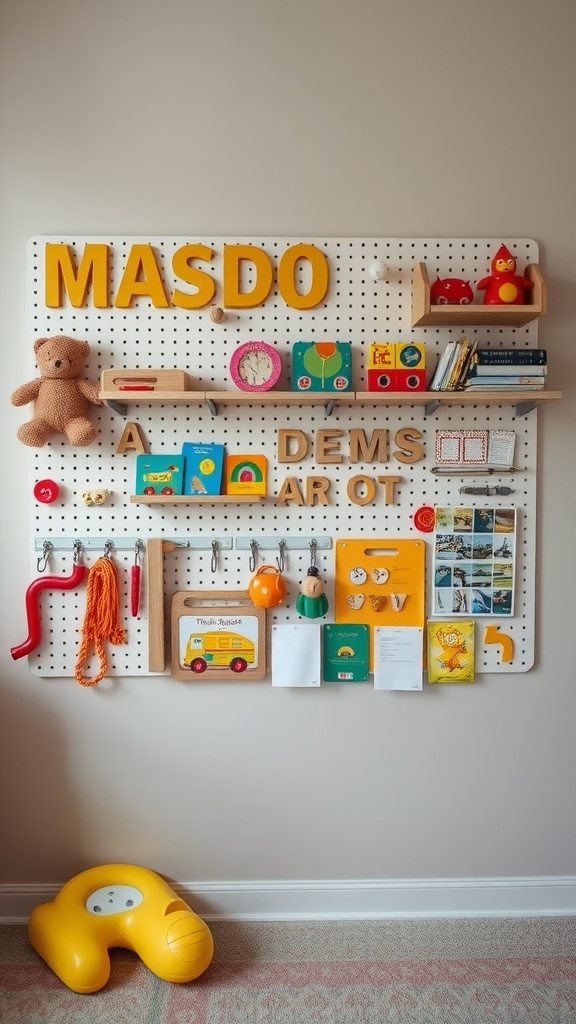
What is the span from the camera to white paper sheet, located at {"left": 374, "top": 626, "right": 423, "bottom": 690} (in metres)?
1.91

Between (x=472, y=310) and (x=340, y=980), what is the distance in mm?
1780

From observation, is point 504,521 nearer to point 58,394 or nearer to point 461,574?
point 461,574

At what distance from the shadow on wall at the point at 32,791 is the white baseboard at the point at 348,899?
89 millimetres

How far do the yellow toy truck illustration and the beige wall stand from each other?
10 centimetres

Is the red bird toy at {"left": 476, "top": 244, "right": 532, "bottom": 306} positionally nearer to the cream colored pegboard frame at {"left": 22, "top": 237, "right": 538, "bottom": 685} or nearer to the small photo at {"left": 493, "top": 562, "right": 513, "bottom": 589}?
the cream colored pegboard frame at {"left": 22, "top": 237, "right": 538, "bottom": 685}

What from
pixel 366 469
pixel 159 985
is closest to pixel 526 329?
pixel 366 469

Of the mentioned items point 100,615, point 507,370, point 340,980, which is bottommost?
point 340,980

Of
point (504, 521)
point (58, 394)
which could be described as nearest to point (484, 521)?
point (504, 521)

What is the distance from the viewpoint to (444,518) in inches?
74.8

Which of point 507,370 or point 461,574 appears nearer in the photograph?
point 507,370

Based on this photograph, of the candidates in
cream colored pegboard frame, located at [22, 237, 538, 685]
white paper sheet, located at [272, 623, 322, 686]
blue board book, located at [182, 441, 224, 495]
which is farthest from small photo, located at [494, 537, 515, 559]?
blue board book, located at [182, 441, 224, 495]

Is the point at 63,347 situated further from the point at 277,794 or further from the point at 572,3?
the point at 572,3

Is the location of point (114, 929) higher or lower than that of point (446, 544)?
lower

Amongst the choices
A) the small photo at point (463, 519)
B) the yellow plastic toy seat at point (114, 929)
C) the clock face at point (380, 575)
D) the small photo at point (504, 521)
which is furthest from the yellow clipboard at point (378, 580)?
the yellow plastic toy seat at point (114, 929)
